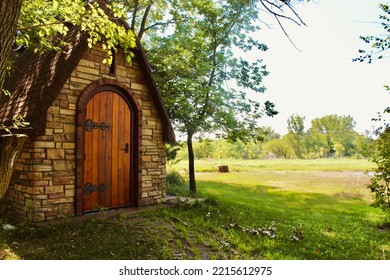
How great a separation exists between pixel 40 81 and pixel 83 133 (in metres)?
1.07

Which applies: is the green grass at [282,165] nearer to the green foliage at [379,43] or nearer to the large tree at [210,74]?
the large tree at [210,74]

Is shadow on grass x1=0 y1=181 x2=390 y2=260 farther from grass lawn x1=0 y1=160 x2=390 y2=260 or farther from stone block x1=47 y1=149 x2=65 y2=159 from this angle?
stone block x1=47 y1=149 x2=65 y2=159

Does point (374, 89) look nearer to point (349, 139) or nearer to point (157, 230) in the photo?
point (349, 139)

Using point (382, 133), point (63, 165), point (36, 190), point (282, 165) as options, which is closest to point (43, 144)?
point (63, 165)

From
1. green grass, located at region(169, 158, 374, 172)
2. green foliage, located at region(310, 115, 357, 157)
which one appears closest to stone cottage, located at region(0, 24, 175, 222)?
green foliage, located at region(310, 115, 357, 157)

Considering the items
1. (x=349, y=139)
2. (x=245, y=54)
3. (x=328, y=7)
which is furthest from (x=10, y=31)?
(x=349, y=139)

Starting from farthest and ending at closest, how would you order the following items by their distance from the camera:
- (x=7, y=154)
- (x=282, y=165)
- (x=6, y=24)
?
(x=282, y=165) → (x=7, y=154) → (x=6, y=24)

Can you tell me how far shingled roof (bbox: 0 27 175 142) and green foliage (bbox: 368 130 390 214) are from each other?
4.85 metres

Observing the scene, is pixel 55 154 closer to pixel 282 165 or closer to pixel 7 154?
pixel 7 154

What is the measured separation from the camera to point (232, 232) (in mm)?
4395

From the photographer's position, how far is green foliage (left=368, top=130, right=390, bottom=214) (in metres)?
5.55

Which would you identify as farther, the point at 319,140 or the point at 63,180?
the point at 319,140
